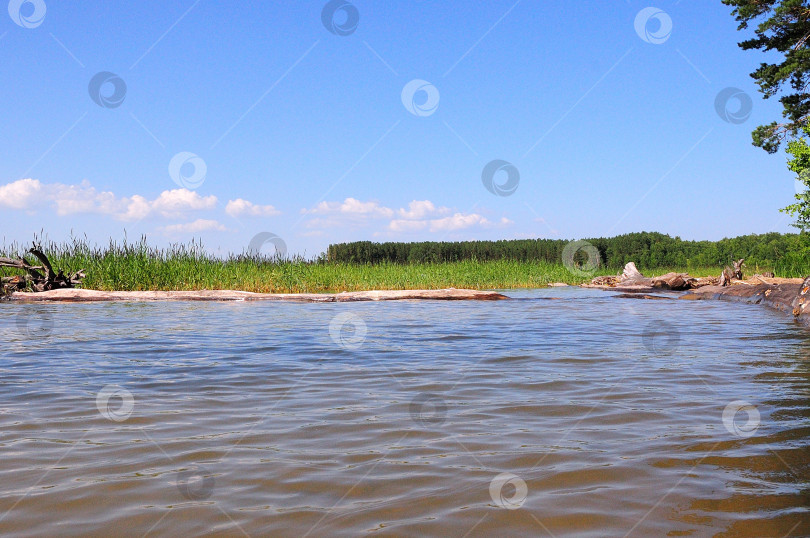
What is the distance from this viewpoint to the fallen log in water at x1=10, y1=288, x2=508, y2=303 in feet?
56.3

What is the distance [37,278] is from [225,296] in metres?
6.08

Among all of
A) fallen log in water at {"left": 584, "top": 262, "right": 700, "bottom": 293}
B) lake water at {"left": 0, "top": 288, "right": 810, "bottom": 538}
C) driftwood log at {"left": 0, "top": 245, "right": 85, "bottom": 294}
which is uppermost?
driftwood log at {"left": 0, "top": 245, "right": 85, "bottom": 294}

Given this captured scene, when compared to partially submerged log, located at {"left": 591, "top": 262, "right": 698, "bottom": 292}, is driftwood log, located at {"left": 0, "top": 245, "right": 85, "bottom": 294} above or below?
above

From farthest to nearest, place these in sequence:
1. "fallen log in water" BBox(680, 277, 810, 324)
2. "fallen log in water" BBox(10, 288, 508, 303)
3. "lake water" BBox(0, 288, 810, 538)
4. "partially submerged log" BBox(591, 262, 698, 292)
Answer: "partially submerged log" BBox(591, 262, 698, 292)
"fallen log in water" BBox(10, 288, 508, 303)
"fallen log in water" BBox(680, 277, 810, 324)
"lake water" BBox(0, 288, 810, 538)

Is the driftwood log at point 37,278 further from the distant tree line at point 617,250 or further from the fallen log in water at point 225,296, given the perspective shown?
the distant tree line at point 617,250

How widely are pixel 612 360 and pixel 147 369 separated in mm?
5358

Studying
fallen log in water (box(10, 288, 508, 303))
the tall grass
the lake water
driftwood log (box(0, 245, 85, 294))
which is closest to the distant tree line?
the tall grass

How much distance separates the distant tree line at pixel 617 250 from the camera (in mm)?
40125

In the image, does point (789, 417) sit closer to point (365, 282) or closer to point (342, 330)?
point (342, 330)

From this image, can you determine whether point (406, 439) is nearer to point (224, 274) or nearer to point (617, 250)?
point (224, 274)

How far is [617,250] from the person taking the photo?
46781 mm

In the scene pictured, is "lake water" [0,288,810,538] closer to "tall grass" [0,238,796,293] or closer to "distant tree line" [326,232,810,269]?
"tall grass" [0,238,796,293]

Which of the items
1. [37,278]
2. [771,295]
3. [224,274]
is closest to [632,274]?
[771,295]

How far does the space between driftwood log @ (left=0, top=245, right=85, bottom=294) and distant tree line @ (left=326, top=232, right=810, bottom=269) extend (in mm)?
16582
